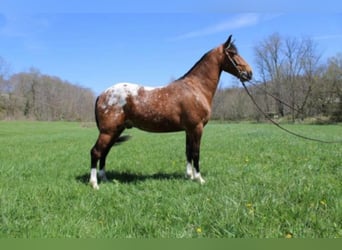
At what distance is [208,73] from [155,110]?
4.82 feet

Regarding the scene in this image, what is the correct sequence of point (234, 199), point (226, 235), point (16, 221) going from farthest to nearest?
point (234, 199) < point (16, 221) < point (226, 235)

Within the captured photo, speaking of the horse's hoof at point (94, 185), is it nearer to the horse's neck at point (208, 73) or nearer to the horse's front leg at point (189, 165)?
the horse's front leg at point (189, 165)

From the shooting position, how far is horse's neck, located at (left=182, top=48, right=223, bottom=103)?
7.20m

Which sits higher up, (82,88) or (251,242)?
(82,88)

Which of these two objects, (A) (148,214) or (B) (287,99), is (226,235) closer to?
(A) (148,214)

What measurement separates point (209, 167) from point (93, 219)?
4446mm

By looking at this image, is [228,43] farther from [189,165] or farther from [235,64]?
[189,165]

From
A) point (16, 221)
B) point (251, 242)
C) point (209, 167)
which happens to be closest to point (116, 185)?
point (16, 221)

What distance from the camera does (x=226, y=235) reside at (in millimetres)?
3846

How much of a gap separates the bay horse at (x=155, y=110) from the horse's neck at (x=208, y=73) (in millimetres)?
77

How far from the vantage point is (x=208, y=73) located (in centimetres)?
726

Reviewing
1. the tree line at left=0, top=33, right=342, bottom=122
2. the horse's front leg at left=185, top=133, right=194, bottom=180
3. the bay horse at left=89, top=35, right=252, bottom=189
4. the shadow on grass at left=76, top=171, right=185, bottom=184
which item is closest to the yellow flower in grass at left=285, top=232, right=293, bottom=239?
the bay horse at left=89, top=35, right=252, bottom=189

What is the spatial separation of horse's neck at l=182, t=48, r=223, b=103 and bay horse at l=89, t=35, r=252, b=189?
0.08 metres

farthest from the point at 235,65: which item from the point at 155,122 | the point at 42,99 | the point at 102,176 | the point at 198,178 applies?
the point at 42,99
